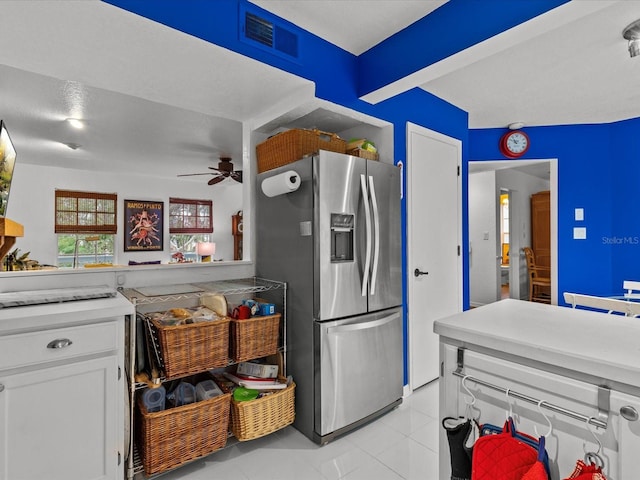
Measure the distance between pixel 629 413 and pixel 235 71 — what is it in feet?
6.99

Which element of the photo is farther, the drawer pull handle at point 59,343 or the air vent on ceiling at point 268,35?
the air vent on ceiling at point 268,35

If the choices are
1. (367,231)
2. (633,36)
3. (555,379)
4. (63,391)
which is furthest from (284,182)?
(633,36)

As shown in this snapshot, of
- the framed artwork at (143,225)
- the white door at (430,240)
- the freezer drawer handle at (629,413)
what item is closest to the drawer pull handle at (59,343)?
the freezer drawer handle at (629,413)

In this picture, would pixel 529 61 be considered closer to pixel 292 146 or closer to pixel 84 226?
pixel 292 146

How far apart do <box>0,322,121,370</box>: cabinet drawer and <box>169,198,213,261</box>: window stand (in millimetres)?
5746

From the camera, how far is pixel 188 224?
7.16m

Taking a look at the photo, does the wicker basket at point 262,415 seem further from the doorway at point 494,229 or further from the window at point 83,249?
the window at point 83,249

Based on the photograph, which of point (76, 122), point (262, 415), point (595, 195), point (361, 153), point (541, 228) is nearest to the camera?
point (262, 415)

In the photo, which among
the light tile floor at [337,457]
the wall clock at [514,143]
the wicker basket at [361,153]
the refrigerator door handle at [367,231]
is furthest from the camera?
the wall clock at [514,143]

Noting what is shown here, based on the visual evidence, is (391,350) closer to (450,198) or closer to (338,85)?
(450,198)

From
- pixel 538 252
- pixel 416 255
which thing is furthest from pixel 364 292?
pixel 538 252

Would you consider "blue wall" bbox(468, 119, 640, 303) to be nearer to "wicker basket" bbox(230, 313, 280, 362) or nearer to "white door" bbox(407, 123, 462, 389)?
"white door" bbox(407, 123, 462, 389)

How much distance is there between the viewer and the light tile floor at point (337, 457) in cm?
183

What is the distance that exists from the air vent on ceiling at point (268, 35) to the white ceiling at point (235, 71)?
8cm
